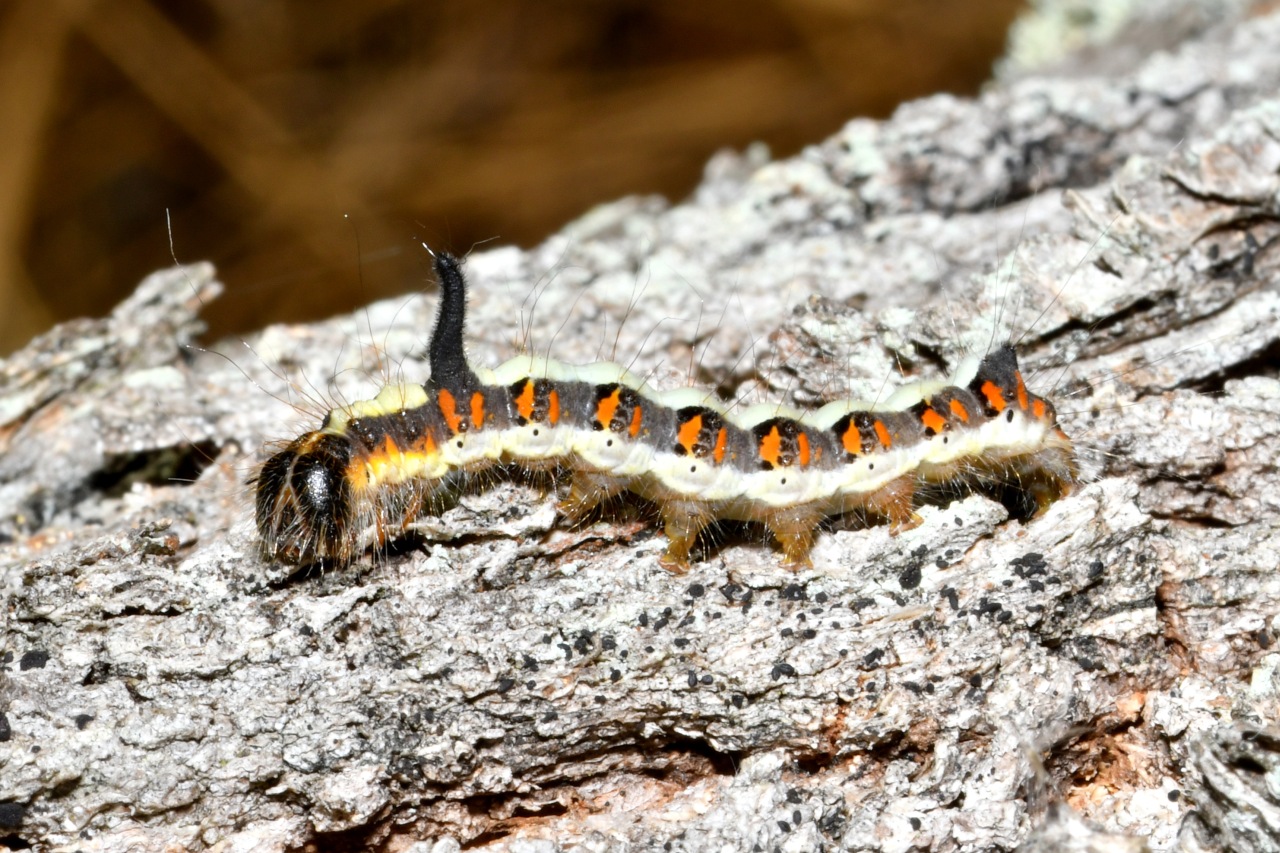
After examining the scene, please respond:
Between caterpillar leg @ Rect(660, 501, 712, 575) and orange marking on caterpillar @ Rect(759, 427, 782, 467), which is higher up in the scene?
orange marking on caterpillar @ Rect(759, 427, 782, 467)

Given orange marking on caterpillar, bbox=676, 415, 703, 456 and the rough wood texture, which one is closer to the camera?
the rough wood texture

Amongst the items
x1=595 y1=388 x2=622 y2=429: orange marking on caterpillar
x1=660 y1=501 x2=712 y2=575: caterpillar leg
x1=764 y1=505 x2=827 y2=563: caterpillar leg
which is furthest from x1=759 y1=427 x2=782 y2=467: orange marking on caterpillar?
x1=595 y1=388 x2=622 y2=429: orange marking on caterpillar

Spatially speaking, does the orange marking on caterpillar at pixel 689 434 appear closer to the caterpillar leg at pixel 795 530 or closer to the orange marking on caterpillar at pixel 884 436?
the caterpillar leg at pixel 795 530

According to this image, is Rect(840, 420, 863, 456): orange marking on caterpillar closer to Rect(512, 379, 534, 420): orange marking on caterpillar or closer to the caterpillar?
the caterpillar

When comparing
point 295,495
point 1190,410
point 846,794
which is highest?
point 295,495

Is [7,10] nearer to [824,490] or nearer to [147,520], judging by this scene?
[147,520]

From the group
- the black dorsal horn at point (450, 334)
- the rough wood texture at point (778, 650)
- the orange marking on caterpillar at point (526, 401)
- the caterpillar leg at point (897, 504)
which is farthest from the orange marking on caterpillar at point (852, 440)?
the black dorsal horn at point (450, 334)

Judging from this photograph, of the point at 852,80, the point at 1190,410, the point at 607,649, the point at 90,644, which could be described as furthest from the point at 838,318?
the point at 852,80

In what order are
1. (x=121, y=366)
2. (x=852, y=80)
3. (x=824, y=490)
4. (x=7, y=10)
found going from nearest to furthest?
(x=824, y=490)
(x=121, y=366)
(x=7, y=10)
(x=852, y=80)
